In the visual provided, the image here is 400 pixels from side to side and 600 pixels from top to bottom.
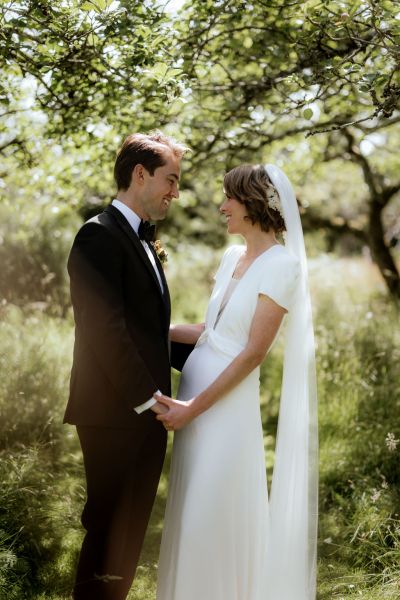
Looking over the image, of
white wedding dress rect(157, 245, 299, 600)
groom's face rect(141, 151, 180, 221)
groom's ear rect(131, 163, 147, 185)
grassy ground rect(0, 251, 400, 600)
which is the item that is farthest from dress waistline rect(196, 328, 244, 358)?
grassy ground rect(0, 251, 400, 600)

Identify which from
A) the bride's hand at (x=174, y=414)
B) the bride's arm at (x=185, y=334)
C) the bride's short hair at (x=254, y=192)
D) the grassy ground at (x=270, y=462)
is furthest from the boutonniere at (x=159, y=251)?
the grassy ground at (x=270, y=462)

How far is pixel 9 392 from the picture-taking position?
5.30m

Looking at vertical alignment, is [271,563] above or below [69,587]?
above

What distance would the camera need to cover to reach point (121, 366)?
295 cm

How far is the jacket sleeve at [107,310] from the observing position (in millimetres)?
2926

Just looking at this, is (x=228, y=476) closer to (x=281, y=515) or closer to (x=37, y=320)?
(x=281, y=515)

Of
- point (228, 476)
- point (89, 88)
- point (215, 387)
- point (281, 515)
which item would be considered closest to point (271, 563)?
point (281, 515)

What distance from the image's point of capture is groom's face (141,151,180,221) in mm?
3182

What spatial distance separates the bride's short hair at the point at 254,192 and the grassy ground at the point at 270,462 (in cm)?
175

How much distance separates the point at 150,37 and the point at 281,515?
9.58ft

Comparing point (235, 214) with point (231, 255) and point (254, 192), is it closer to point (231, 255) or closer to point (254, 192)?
point (254, 192)

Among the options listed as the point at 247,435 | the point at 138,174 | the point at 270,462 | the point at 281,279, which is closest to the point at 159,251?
the point at 138,174

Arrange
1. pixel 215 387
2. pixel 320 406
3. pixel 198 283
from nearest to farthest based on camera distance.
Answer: pixel 215 387 → pixel 320 406 → pixel 198 283

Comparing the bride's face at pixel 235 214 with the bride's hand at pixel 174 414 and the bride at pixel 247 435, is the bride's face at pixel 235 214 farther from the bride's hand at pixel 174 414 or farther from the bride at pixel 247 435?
the bride's hand at pixel 174 414
